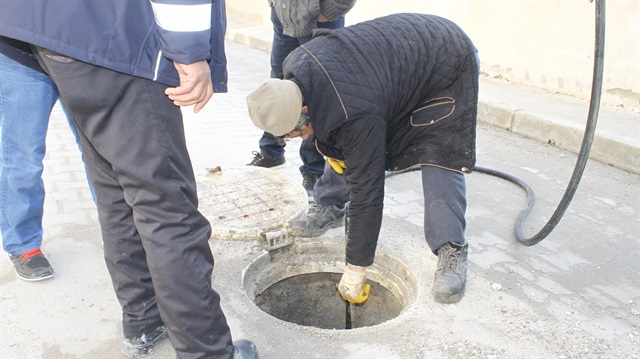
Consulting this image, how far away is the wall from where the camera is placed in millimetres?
4977

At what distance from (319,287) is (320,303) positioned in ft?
0.41

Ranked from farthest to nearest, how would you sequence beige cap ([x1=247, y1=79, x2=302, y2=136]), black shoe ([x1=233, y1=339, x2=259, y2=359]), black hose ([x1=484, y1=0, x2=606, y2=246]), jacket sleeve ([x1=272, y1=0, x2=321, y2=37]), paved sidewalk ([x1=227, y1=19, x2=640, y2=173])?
paved sidewalk ([x1=227, y1=19, x2=640, y2=173]) → jacket sleeve ([x1=272, y1=0, x2=321, y2=37]) → black hose ([x1=484, y1=0, x2=606, y2=246]) → beige cap ([x1=247, y1=79, x2=302, y2=136]) → black shoe ([x1=233, y1=339, x2=259, y2=359])

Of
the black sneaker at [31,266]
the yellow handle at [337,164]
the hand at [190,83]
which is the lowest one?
the black sneaker at [31,266]

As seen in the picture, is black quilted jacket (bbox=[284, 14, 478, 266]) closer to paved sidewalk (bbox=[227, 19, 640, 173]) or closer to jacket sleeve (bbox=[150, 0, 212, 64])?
jacket sleeve (bbox=[150, 0, 212, 64])

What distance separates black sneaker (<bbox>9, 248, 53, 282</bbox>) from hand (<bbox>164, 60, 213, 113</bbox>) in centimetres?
148

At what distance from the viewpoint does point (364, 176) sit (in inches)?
91.0

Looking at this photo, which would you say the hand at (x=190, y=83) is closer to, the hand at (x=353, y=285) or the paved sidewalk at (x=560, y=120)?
the hand at (x=353, y=285)

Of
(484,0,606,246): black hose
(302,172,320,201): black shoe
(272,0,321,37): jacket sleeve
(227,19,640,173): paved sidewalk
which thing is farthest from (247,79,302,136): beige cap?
(227,19,640,173): paved sidewalk

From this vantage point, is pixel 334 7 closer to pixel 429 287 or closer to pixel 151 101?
pixel 429 287

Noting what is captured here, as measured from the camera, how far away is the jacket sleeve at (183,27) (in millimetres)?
1561

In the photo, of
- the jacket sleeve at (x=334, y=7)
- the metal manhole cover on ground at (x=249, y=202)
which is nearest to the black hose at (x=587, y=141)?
the metal manhole cover on ground at (x=249, y=202)

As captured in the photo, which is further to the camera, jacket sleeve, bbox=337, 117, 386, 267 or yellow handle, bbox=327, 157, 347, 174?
yellow handle, bbox=327, 157, 347, 174

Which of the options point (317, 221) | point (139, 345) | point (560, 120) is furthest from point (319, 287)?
point (560, 120)

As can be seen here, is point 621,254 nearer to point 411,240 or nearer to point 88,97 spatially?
point 411,240
